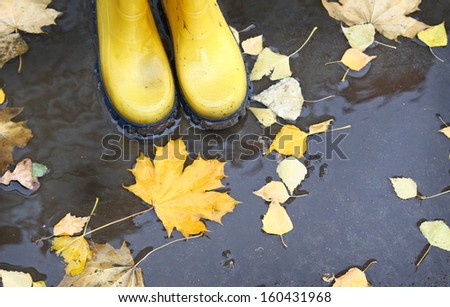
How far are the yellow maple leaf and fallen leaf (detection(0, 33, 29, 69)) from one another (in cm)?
52

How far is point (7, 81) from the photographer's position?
159cm

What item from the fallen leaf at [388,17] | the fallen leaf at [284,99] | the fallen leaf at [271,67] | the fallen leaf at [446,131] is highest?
the fallen leaf at [388,17]

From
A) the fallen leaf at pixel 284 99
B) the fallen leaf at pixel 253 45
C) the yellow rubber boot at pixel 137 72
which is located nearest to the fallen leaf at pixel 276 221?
the fallen leaf at pixel 284 99

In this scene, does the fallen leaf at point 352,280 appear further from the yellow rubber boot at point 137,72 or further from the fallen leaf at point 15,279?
the fallen leaf at point 15,279

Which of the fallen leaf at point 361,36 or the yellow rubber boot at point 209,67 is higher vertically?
the yellow rubber boot at point 209,67

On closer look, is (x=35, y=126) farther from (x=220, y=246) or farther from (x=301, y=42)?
(x=301, y=42)

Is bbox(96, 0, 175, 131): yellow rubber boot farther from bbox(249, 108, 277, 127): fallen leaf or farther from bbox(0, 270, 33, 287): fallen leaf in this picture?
bbox(0, 270, 33, 287): fallen leaf

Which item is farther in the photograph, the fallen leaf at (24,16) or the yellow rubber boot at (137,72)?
the fallen leaf at (24,16)

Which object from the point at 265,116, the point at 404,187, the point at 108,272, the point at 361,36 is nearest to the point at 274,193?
the point at 265,116

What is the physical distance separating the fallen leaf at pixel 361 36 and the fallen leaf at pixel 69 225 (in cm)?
94

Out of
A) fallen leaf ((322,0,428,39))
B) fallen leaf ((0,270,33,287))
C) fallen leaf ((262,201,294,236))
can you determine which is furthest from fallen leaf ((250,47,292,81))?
fallen leaf ((0,270,33,287))

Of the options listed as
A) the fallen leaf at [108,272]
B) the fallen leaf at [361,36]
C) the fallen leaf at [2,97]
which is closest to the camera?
the fallen leaf at [108,272]

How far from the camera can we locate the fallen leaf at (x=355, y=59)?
5.35ft

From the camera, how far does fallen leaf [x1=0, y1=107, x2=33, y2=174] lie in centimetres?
148
